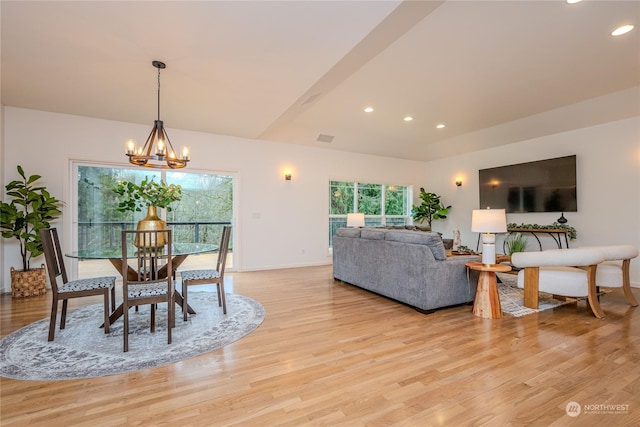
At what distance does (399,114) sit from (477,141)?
248 cm

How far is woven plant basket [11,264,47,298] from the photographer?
12.8 feet

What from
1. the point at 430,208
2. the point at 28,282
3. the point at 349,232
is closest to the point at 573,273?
the point at 349,232

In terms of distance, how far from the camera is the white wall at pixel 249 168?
4344mm

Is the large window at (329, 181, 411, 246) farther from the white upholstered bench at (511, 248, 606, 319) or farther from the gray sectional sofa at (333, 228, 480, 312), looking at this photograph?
the white upholstered bench at (511, 248, 606, 319)

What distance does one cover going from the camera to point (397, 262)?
365 centimetres

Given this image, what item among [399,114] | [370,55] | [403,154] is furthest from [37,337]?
[403,154]

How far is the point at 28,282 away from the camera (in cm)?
395

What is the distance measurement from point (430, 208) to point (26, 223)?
25.4ft

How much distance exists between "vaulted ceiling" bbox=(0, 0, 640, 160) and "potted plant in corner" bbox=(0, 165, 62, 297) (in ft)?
3.99

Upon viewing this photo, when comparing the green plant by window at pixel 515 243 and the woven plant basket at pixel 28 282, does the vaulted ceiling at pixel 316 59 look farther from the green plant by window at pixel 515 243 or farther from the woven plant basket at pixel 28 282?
the woven plant basket at pixel 28 282

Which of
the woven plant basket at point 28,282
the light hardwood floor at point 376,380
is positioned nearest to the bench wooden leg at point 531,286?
the light hardwood floor at point 376,380

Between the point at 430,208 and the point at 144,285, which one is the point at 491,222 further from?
the point at 430,208

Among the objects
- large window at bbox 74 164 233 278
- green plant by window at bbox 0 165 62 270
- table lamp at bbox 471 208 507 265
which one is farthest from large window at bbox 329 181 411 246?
green plant by window at bbox 0 165 62 270

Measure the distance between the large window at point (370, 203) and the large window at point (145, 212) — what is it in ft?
7.96
